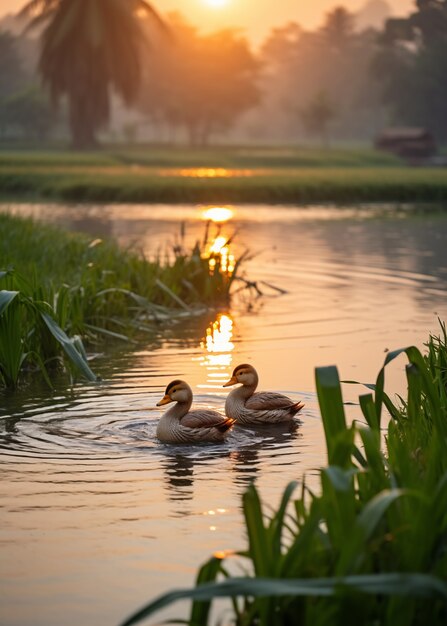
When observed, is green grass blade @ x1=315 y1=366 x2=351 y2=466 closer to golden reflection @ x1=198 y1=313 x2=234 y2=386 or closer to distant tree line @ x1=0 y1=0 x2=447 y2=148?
golden reflection @ x1=198 y1=313 x2=234 y2=386

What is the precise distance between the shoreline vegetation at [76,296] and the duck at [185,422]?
128cm

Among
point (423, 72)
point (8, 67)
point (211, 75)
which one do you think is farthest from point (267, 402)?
point (8, 67)

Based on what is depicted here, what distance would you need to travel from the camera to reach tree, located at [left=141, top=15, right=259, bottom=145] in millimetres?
113812

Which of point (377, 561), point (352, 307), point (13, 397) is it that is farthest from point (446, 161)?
point (377, 561)

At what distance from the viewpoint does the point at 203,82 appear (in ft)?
375

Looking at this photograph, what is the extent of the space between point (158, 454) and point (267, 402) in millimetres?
1107

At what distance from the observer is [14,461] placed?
27.9 ft

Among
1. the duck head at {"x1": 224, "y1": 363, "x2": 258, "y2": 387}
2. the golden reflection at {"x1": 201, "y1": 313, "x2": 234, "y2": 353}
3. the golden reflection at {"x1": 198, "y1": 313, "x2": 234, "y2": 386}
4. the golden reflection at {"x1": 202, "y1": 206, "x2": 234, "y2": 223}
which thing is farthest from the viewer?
the golden reflection at {"x1": 202, "y1": 206, "x2": 234, "y2": 223}

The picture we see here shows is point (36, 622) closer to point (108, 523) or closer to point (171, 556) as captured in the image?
point (171, 556)

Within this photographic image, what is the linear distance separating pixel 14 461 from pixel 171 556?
7.21 feet

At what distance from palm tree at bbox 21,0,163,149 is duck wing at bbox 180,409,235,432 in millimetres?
58651

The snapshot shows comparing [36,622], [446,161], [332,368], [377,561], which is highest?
[446,161]

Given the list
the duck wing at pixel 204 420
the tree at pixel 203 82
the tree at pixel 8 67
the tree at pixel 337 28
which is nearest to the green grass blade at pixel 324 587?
the duck wing at pixel 204 420

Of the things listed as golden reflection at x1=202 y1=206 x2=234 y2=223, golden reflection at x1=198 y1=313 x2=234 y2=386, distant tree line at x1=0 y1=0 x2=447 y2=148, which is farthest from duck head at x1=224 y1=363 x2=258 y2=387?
distant tree line at x1=0 y1=0 x2=447 y2=148
